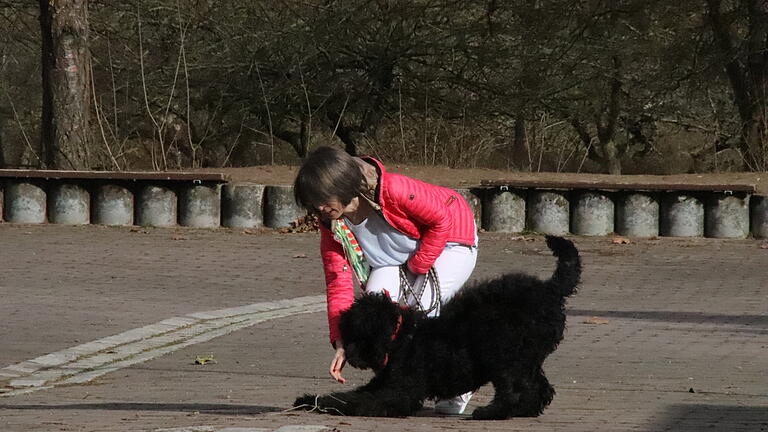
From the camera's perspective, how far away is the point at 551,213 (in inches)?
698

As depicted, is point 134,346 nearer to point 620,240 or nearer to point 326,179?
point 326,179

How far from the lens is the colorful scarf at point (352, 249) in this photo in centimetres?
610

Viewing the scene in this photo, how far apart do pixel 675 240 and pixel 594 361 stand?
8.97 meters

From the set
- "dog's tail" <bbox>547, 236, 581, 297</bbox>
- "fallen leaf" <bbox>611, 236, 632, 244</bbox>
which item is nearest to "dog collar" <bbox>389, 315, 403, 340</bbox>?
"dog's tail" <bbox>547, 236, 581, 297</bbox>

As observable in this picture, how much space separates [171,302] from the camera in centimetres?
1165

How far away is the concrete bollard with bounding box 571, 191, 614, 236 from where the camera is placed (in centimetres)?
1762

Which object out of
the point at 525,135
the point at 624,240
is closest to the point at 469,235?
the point at 624,240

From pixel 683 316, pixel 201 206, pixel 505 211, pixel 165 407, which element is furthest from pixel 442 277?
pixel 201 206

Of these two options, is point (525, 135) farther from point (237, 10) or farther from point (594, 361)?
point (594, 361)

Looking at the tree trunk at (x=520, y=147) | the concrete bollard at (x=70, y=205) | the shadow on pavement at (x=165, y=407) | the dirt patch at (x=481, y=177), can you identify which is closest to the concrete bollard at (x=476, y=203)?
the dirt patch at (x=481, y=177)

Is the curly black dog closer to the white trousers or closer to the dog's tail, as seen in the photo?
the dog's tail

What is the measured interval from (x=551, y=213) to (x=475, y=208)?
3.41 feet

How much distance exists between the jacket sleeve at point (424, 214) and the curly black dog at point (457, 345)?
9.4 inches

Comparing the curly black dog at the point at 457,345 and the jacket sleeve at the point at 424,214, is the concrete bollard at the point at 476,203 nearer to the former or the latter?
the jacket sleeve at the point at 424,214
